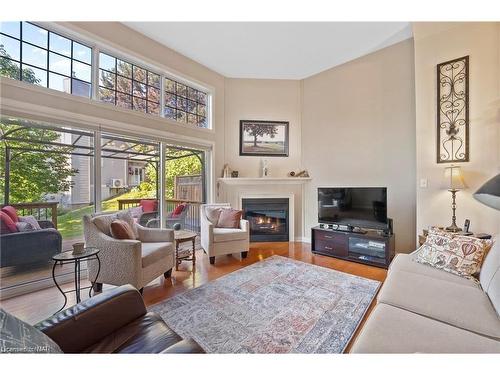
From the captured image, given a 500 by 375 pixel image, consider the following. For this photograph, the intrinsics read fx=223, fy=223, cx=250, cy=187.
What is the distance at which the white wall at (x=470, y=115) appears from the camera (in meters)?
2.47

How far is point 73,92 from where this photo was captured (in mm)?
2621

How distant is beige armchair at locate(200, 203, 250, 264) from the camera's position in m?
3.26

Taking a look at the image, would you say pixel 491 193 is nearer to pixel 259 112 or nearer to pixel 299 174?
pixel 299 174

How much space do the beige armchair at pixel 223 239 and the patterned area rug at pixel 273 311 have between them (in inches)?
20.6

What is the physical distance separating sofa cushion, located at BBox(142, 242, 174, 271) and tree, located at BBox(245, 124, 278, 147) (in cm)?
270

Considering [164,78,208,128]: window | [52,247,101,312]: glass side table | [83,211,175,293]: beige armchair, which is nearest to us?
[52,247,101,312]: glass side table

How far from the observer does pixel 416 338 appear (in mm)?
1051

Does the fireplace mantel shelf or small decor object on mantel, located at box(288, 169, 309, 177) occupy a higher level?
small decor object on mantel, located at box(288, 169, 309, 177)

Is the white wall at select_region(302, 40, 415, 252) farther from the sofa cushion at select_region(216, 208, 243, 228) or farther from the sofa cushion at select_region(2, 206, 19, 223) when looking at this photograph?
the sofa cushion at select_region(2, 206, 19, 223)

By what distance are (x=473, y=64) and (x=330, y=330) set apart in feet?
10.9

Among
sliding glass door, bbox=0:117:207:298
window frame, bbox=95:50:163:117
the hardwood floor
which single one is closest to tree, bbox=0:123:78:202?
sliding glass door, bbox=0:117:207:298

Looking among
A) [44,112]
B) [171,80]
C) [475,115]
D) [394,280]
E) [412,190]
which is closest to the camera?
[394,280]

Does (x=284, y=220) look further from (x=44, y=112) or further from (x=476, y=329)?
(x=44, y=112)
